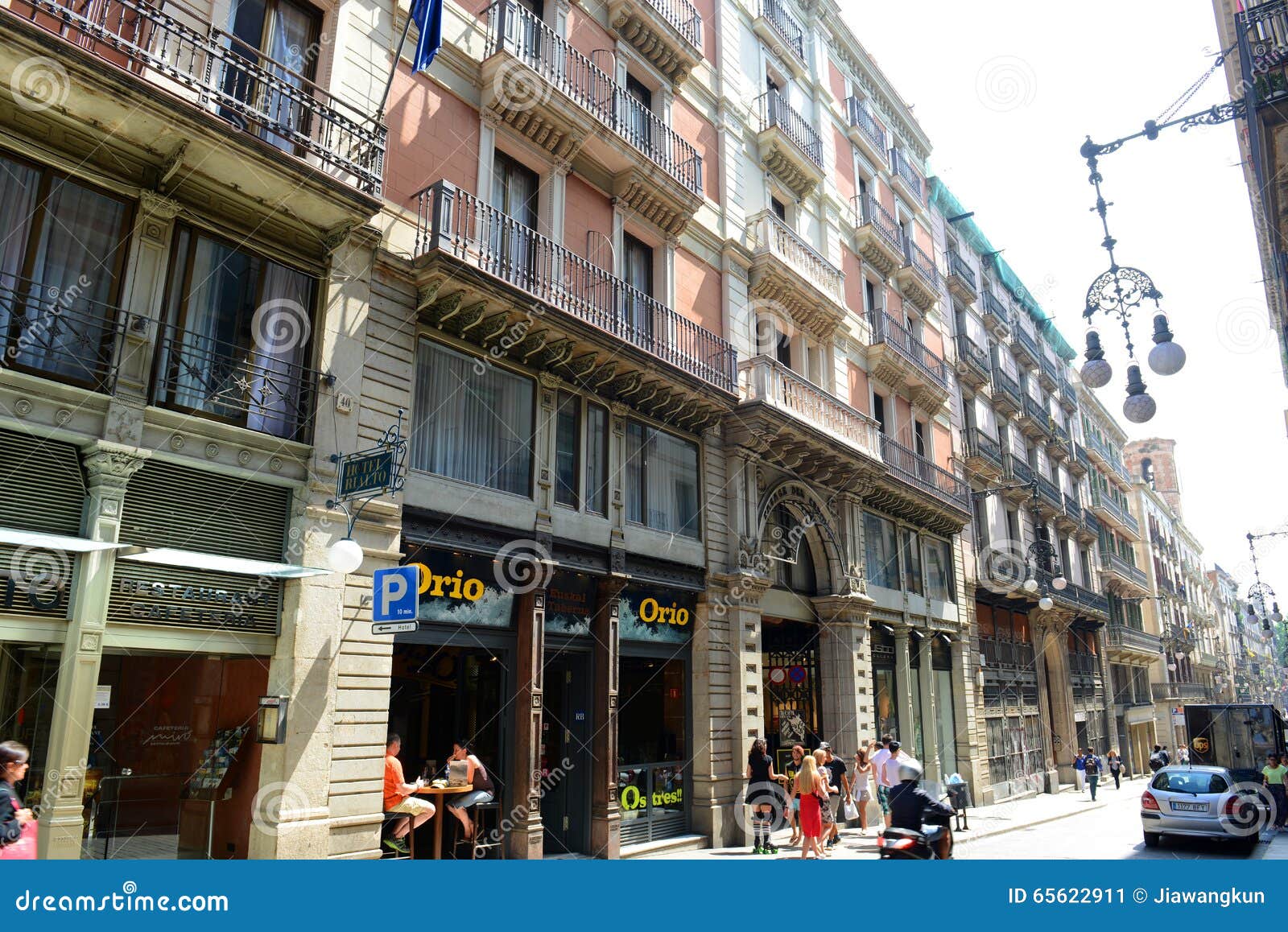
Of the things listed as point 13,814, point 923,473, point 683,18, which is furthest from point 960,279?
point 13,814

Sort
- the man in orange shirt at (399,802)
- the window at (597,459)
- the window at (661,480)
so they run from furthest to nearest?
the window at (661,480) → the window at (597,459) → the man in orange shirt at (399,802)

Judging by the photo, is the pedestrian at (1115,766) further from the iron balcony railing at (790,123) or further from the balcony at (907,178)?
the iron balcony railing at (790,123)

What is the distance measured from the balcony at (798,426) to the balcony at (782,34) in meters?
9.33

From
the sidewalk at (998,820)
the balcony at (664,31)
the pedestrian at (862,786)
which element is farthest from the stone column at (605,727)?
the balcony at (664,31)

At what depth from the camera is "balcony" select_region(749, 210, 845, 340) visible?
64.6 ft

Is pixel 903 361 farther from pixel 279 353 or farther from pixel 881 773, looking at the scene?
pixel 279 353

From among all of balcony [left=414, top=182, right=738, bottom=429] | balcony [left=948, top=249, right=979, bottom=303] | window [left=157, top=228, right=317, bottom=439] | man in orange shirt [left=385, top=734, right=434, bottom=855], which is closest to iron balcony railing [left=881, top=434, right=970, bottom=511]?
balcony [left=948, top=249, right=979, bottom=303]

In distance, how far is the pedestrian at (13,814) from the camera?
578 cm

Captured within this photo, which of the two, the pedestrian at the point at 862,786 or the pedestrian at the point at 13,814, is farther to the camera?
the pedestrian at the point at 862,786

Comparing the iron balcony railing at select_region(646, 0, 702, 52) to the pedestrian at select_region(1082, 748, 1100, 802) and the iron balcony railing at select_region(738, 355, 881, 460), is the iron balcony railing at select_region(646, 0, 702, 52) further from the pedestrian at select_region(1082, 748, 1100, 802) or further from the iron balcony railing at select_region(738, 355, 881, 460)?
the pedestrian at select_region(1082, 748, 1100, 802)

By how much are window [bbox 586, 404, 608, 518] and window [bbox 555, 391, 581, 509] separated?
0.24 meters

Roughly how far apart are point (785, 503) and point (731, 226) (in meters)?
6.19

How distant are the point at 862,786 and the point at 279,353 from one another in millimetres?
14122

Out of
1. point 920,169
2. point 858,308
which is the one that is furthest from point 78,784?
point 920,169
